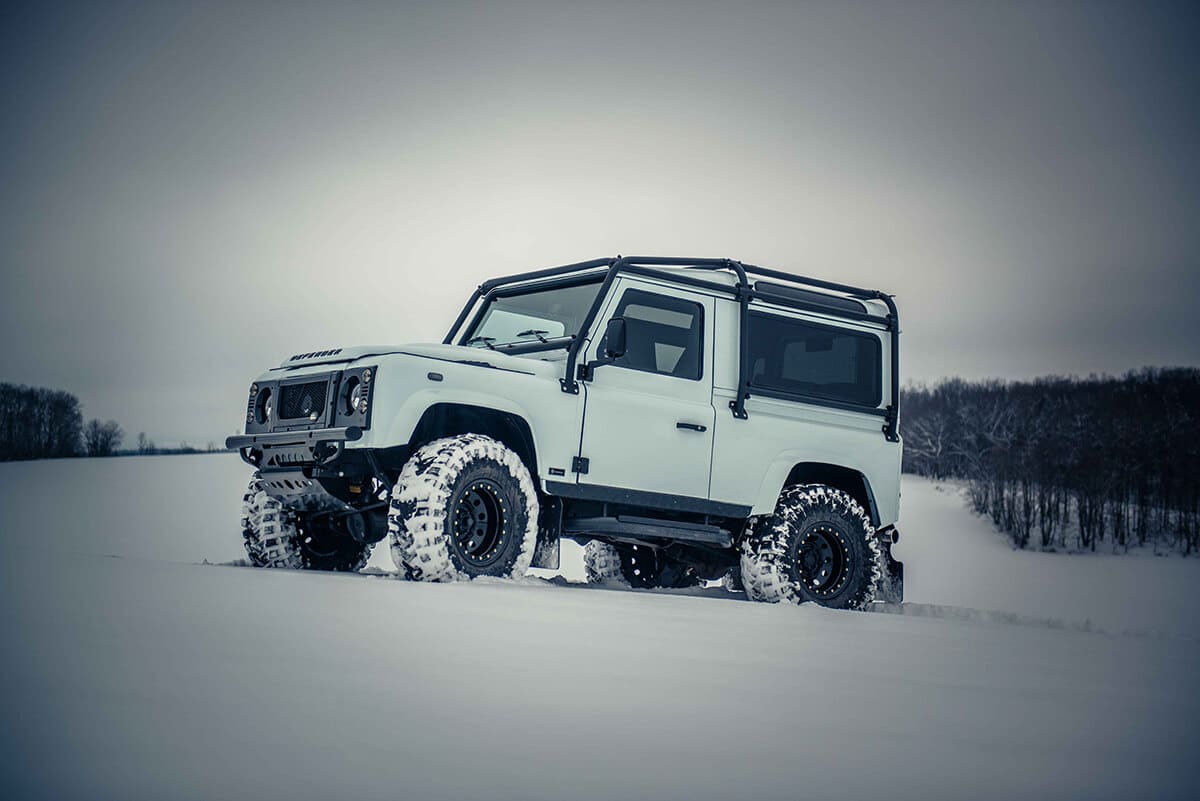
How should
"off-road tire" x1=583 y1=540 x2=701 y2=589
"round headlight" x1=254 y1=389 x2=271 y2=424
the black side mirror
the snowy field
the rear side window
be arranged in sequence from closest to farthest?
the snowy field, the black side mirror, "round headlight" x1=254 y1=389 x2=271 y2=424, the rear side window, "off-road tire" x1=583 y1=540 x2=701 y2=589

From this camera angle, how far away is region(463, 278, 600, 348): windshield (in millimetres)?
8383

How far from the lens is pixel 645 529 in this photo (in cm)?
792

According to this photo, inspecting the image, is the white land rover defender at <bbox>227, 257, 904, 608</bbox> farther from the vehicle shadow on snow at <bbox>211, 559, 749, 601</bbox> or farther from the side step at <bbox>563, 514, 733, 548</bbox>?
the vehicle shadow on snow at <bbox>211, 559, 749, 601</bbox>

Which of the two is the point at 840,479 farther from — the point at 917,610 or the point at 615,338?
the point at 615,338

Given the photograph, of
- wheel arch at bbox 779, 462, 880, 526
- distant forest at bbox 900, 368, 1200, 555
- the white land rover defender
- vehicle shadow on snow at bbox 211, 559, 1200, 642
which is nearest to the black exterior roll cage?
the white land rover defender

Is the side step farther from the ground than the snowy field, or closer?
farther from the ground

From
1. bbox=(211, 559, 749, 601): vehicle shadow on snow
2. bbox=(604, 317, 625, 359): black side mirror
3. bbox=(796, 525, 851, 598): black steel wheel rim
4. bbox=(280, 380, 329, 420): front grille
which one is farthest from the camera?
bbox=(796, 525, 851, 598): black steel wheel rim

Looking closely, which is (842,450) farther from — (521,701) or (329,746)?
(329,746)

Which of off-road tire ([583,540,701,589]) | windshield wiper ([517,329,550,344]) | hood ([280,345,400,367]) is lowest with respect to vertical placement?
off-road tire ([583,540,701,589])

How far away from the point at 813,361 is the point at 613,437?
7.58ft

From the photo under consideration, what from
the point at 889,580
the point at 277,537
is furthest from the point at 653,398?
the point at 277,537

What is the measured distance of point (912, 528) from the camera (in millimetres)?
34906

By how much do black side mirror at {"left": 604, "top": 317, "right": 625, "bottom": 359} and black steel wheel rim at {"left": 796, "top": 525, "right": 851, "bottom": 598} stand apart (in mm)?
2363

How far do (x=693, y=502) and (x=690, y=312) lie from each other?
146cm
